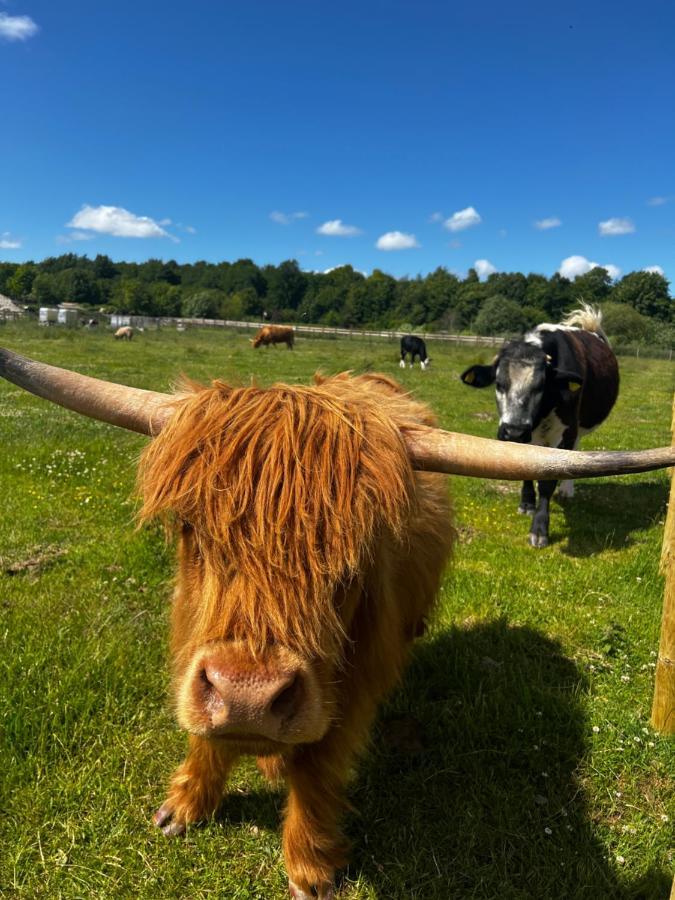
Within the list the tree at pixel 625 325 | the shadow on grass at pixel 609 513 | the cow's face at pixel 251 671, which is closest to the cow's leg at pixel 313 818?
the cow's face at pixel 251 671

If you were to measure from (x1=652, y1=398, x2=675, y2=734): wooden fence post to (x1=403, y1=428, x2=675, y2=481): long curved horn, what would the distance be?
1826 mm

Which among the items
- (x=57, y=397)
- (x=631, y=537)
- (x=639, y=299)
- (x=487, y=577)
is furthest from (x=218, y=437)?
(x=639, y=299)

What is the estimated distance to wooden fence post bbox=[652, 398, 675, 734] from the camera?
315cm

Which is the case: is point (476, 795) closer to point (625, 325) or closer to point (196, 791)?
point (196, 791)

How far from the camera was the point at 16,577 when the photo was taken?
4742 millimetres

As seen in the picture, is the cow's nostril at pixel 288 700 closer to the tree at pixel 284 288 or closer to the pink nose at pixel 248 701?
the pink nose at pixel 248 701

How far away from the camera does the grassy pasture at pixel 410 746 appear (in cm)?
257

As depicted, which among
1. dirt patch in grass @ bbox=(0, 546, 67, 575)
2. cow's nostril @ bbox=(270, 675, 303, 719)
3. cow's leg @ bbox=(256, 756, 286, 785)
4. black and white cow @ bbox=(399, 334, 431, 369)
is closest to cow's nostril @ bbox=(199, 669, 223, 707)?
cow's nostril @ bbox=(270, 675, 303, 719)

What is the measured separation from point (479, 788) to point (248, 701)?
2.08 metres

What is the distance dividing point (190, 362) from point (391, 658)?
79.5 ft

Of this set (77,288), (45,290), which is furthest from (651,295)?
(45,290)

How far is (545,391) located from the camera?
280 inches

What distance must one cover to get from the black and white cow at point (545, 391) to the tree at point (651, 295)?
104562 mm

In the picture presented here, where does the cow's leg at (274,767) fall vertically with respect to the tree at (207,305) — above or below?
below
